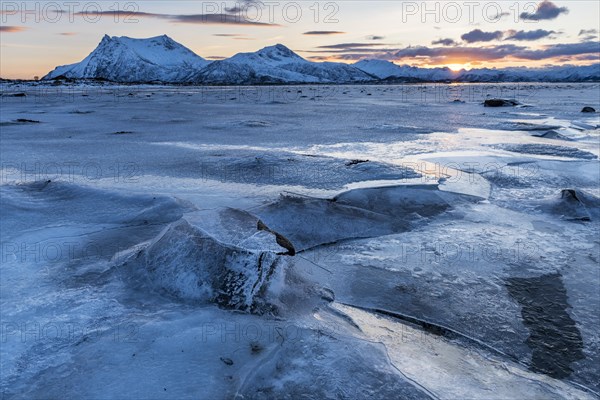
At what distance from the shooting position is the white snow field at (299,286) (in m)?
2.27

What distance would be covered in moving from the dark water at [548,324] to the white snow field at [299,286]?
0.01 metres

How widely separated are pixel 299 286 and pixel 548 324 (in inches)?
66.5

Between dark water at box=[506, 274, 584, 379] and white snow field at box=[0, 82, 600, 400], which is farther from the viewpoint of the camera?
dark water at box=[506, 274, 584, 379]

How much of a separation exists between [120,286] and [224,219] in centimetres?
95

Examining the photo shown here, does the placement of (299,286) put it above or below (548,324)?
above

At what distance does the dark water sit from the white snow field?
0.01 meters

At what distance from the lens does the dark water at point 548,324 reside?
2.50 metres

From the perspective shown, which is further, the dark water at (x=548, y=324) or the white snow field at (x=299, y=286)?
the dark water at (x=548, y=324)

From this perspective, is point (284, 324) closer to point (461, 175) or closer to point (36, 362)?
point (36, 362)

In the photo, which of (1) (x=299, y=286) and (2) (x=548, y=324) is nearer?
(2) (x=548, y=324)

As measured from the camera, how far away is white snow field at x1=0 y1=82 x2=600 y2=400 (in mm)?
2266

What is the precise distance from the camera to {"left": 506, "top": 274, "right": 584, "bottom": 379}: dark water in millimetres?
2500

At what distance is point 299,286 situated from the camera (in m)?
3.19

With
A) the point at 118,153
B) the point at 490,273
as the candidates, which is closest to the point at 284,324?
the point at 490,273
